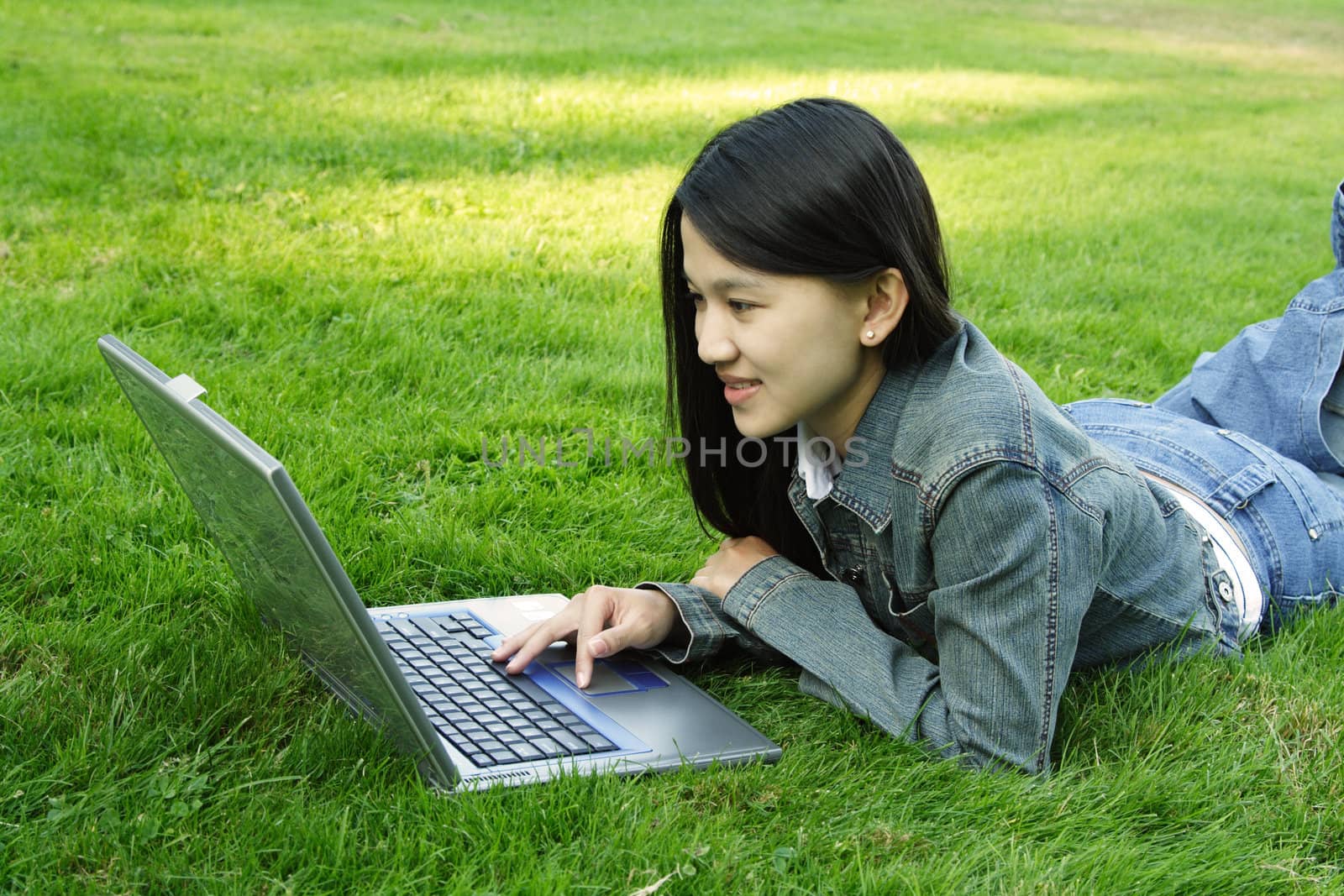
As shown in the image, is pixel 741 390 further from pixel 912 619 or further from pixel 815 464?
pixel 912 619

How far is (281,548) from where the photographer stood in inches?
66.7

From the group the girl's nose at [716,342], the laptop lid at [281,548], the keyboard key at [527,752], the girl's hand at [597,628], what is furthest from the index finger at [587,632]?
the girl's nose at [716,342]

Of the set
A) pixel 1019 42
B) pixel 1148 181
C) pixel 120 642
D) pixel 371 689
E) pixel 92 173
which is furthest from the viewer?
pixel 1019 42

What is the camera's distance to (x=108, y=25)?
971cm

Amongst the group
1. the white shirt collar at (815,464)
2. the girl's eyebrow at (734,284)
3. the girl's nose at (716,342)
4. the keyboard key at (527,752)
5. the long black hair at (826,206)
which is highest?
the long black hair at (826,206)

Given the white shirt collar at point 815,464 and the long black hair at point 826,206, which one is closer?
the long black hair at point 826,206

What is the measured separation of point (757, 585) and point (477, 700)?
564 millimetres

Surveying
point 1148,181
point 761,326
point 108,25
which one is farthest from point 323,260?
point 108,25

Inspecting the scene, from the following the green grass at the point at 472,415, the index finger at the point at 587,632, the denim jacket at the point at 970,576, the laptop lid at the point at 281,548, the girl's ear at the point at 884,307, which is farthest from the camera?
the index finger at the point at 587,632

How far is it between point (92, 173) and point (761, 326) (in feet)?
14.6

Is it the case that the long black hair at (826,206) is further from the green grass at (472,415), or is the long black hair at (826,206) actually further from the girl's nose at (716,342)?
the green grass at (472,415)

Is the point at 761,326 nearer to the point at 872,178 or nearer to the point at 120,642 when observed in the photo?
the point at 872,178

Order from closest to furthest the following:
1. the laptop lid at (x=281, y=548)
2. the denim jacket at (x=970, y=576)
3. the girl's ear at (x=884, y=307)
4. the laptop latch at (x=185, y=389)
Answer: the laptop lid at (x=281, y=548) → the laptop latch at (x=185, y=389) → the denim jacket at (x=970, y=576) → the girl's ear at (x=884, y=307)

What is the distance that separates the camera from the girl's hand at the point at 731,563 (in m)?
2.46
